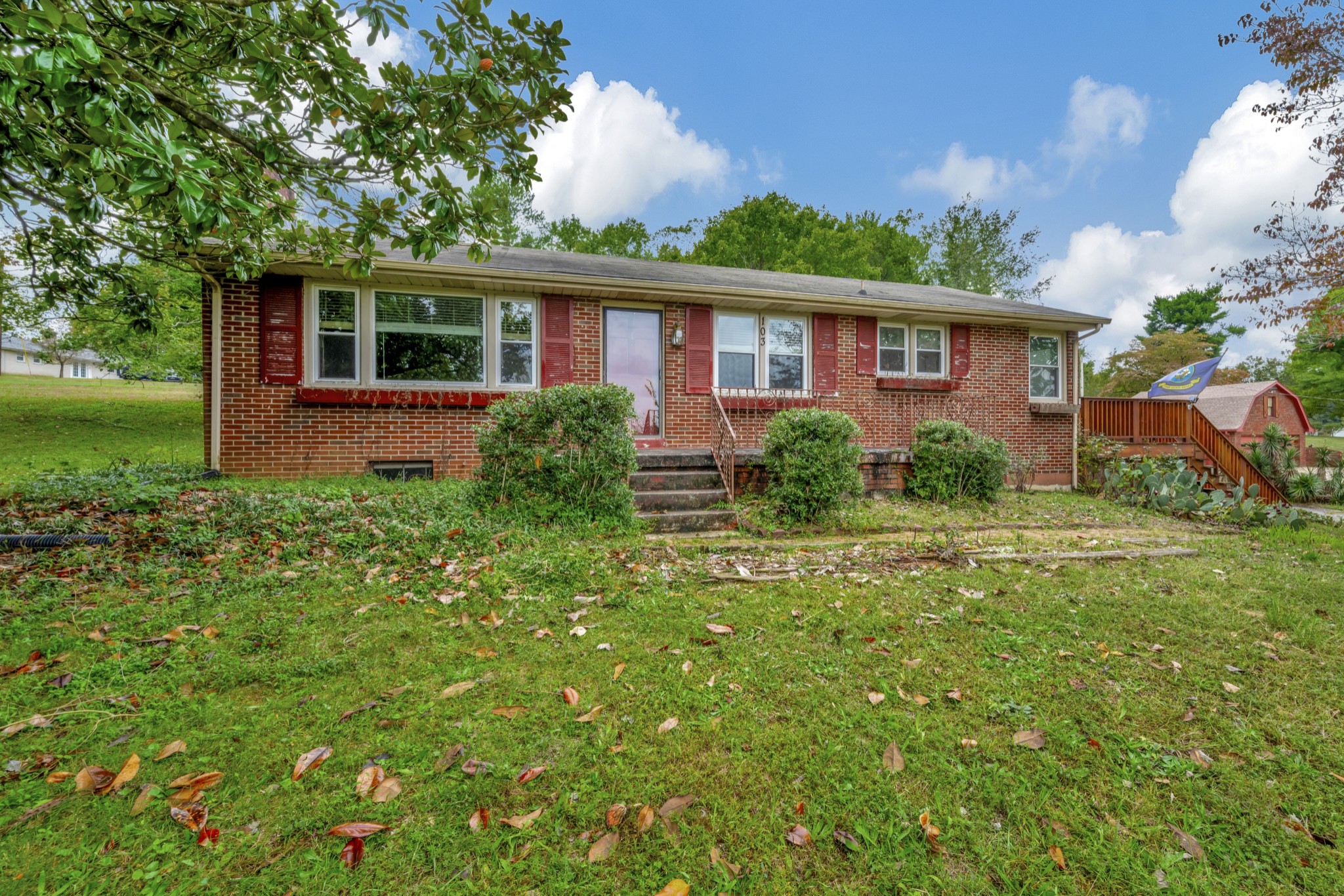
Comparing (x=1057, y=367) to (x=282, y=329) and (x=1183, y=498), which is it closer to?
A: (x=1183, y=498)

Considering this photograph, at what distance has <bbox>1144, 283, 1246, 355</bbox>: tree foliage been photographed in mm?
37719

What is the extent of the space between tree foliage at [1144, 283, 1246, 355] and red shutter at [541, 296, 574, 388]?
4559cm

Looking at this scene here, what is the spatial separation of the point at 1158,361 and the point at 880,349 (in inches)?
1112

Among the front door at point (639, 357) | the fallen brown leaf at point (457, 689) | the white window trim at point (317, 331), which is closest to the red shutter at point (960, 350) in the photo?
the front door at point (639, 357)

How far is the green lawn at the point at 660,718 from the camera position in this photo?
61.5 inches

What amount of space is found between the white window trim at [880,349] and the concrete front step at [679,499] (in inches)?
194

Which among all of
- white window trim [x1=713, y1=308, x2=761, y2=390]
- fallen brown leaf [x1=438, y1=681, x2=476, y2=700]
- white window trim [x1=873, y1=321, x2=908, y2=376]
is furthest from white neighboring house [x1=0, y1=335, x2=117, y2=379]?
fallen brown leaf [x1=438, y1=681, x2=476, y2=700]

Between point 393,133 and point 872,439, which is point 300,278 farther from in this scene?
point 872,439

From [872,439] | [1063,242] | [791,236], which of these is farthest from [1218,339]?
[872,439]

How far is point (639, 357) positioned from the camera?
876 cm

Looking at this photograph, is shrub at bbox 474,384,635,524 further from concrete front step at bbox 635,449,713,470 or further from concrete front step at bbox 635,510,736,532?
concrete front step at bbox 635,449,713,470

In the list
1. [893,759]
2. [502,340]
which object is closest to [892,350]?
[502,340]

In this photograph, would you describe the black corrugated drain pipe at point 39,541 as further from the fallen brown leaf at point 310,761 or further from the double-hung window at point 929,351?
the double-hung window at point 929,351

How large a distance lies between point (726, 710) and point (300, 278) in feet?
26.3
